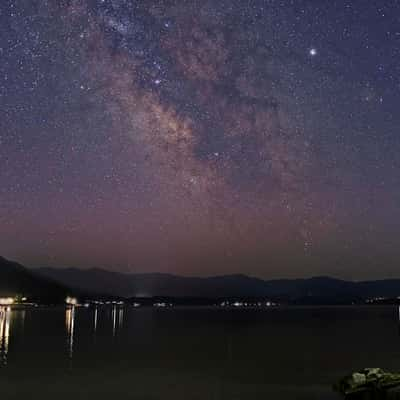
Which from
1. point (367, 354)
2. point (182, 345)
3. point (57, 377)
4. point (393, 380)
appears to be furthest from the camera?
point (182, 345)

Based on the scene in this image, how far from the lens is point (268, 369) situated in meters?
52.8

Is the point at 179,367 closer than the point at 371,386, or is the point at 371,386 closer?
the point at 371,386

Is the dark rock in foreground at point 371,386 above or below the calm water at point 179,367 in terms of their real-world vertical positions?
above

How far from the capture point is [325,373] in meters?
50.1

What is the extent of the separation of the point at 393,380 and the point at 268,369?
1887cm

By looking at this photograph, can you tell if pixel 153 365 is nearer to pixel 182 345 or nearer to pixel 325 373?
pixel 325 373

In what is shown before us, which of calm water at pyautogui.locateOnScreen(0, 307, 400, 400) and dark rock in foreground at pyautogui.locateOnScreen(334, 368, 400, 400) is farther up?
dark rock in foreground at pyautogui.locateOnScreen(334, 368, 400, 400)

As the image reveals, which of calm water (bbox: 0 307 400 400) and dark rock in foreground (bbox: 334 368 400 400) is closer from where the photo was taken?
dark rock in foreground (bbox: 334 368 400 400)

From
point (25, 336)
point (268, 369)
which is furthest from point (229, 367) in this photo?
point (25, 336)

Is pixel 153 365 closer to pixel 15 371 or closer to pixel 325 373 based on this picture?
pixel 15 371

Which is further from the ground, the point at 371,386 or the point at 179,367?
the point at 371,386

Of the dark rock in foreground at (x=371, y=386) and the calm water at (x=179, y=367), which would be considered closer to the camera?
the dark rock in foreground at (x=371, y=386)

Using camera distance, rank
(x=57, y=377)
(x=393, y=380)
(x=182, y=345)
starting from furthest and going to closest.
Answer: (x=182, y=345) → (x=57, y=377) → (x=393, y=380)

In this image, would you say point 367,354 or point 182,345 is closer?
point 367,354
